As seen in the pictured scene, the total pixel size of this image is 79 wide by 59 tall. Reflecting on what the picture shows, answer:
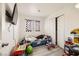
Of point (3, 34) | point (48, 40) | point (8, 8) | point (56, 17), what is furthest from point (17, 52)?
point (56, 17)

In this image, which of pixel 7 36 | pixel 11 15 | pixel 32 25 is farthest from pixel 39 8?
pixel 7 36

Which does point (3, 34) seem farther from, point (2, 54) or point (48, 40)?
point (48, 40)

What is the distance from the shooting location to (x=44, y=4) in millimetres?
1376

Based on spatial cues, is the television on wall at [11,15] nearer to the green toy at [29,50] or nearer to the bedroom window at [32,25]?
the bedroom window at [32,25]

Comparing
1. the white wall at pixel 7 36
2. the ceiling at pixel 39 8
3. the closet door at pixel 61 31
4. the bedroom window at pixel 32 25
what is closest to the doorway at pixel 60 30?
the closet door at pixel 61 31

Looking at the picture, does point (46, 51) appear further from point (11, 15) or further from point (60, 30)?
point (11, 15)

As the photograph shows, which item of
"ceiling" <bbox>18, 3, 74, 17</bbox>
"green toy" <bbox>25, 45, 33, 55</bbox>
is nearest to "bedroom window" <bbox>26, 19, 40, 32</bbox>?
"ceiling" <bbox>18, 3, 74, 17</bbox>

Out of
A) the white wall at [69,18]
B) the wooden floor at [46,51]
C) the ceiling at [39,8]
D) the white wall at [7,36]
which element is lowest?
the wooden floor at [46,51]

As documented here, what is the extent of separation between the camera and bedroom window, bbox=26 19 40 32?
4.58 feet

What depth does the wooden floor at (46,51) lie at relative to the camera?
1377 mm

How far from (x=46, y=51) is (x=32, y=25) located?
1.46ft

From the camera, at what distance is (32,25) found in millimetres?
1408

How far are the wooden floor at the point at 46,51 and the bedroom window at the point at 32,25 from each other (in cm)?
28

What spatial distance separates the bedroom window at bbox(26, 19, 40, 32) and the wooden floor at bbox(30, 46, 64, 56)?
284mm
